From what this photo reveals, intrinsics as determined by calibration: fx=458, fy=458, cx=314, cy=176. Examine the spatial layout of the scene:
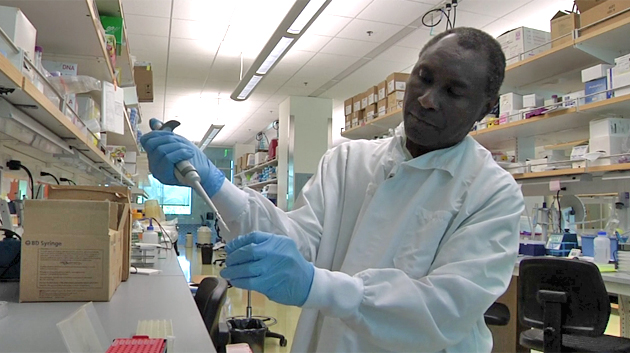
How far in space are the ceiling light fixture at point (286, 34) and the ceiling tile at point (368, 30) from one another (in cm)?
80

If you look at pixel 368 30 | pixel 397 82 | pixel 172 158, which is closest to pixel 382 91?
pixel 397 82

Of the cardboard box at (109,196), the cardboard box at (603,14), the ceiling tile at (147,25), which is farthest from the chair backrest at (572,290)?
the ceiling tile at (147,25)

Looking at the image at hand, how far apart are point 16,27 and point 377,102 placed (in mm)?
3736

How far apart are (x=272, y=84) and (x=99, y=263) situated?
17.6 ft

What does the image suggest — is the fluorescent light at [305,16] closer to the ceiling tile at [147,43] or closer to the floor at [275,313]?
the ceiling tile at [147,43]

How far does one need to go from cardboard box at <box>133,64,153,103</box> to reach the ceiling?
582 millimetres

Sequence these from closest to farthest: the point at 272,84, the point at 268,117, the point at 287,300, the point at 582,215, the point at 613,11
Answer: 1. the point at 287,300
2. the point at 613,11
3. the point at 582,215
4. the point at 272,84
5. the point at 268,117

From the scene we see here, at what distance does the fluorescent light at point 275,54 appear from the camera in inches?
154

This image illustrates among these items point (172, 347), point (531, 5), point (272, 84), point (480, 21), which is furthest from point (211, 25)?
point (172, 347)

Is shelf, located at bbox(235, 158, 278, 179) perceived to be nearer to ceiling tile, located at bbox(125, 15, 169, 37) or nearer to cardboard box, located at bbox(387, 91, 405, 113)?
ceiling tile, located at bbox(125, 15, 169, 37)

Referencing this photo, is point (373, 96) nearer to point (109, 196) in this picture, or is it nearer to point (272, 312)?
point (272, 312)

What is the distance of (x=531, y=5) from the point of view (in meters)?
3.96

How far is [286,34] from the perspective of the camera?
366 centimetres

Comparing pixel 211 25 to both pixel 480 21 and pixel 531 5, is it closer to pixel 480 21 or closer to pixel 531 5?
pixel 480 21
